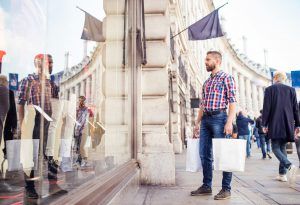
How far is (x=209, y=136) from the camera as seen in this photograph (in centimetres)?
477

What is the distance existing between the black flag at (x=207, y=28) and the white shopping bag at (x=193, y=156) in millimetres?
6344

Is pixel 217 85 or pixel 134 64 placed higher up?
pixel 134 64

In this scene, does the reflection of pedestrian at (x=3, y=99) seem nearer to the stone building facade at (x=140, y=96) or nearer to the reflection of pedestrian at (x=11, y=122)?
the reflection of pedestrian at (x=11, y=122)

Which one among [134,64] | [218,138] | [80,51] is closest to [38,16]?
[80,51]

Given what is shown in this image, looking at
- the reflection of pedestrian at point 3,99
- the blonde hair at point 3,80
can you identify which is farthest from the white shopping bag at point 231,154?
the blonde hair at point 3,80

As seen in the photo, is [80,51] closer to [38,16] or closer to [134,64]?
[38,16]

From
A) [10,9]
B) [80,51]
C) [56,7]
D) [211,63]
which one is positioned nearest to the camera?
[10,9]

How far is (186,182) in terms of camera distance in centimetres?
615

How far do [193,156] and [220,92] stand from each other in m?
1.01

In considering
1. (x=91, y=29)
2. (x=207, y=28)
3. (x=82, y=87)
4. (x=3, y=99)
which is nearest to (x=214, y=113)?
(x=82, y=87)

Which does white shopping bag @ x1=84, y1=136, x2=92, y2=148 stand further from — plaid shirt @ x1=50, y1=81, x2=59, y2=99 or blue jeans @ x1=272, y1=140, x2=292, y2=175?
blue jeans @ x1=272, y1=140, x2=292, y2=175

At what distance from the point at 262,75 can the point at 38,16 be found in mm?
76614

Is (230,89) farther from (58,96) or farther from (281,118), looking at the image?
(58,96)

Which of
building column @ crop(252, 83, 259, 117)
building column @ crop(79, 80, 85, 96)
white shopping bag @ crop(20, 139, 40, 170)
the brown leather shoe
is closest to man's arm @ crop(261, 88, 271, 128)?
the brown leather shoe
